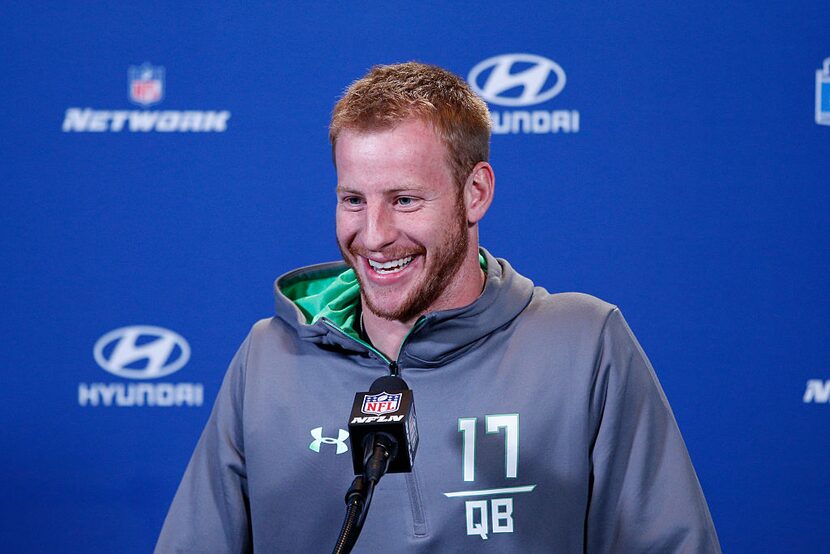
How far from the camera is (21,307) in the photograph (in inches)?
105

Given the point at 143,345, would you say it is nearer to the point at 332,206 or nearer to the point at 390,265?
the point at 332,206

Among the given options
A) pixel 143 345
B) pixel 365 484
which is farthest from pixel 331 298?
pixel 143 345

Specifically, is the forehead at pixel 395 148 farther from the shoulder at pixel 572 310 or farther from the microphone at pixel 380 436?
the microphone at pixel 380 436

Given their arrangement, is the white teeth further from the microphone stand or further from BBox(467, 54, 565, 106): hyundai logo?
BBox(467, 54, 565, 106): hyundai logo

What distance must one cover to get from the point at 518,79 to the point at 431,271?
1106 millimetres

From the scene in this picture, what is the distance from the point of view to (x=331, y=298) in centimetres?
183

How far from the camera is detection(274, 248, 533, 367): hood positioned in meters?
1.65

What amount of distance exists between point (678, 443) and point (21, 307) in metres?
1.75

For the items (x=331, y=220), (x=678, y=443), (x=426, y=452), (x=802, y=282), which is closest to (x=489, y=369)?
(x=426, y=452)

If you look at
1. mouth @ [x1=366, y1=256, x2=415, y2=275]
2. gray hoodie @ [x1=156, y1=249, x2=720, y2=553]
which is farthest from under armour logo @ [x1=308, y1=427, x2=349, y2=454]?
mouth @ [x1=366, y1=256, x2=415, y2=275]

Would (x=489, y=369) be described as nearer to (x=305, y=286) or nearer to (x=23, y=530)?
(x=305, y=286)

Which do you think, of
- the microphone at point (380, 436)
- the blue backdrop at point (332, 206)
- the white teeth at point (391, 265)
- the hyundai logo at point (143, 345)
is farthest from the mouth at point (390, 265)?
the hyundai logo at point (143, 345)

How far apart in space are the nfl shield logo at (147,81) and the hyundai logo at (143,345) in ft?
1.86

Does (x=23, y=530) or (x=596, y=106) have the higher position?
(x=596, y=106)
